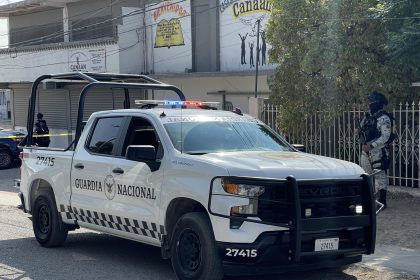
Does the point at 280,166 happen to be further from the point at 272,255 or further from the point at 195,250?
the point at 195,250

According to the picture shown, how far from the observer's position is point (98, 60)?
2533 centimetres

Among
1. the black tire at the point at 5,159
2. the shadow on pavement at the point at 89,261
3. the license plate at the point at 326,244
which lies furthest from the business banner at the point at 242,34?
the license plate at the point at 326,244

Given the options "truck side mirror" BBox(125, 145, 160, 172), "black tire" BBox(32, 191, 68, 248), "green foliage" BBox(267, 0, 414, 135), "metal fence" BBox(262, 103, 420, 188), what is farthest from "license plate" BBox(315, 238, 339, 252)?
"metal fence" BBox(262, 103, 420, 188)

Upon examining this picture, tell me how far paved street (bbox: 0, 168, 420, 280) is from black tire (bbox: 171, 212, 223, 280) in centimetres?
73

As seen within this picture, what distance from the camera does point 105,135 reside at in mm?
8289

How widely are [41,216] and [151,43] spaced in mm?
16187

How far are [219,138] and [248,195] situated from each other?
4.59 feet

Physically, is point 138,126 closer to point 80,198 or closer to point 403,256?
point 80,198

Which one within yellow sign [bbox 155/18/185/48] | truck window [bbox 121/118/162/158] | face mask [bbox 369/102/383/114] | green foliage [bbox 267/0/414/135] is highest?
yellow sign [bbox 155/18/185/48]

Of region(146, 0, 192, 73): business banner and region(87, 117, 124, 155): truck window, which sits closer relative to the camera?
region(87, 117, 124, 155): truck window

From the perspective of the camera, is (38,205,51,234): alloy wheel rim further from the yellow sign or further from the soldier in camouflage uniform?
the yellow sign

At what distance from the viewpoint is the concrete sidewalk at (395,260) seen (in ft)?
24.6

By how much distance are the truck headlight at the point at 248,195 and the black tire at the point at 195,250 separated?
40 cm

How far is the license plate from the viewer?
6336mm
